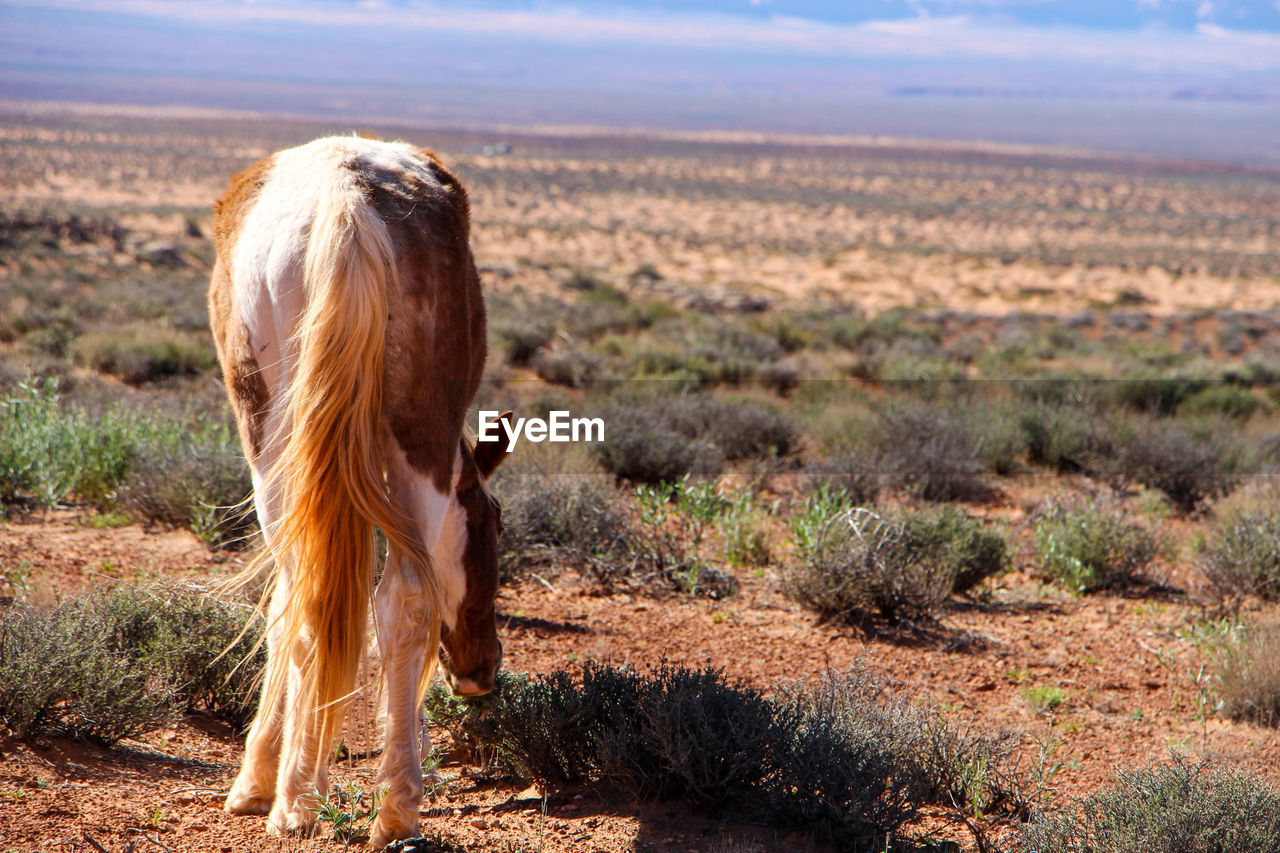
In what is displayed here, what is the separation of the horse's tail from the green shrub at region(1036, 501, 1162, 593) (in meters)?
4.23

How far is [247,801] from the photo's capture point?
2.98m

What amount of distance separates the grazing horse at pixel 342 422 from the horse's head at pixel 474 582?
19cm

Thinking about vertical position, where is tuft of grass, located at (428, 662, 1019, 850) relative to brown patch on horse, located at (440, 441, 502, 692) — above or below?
below

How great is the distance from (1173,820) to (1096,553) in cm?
328

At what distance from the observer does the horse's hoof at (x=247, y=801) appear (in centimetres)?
297

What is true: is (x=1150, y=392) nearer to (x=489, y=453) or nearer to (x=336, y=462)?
(x=489, y=453)

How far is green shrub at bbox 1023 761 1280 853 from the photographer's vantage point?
2670 millimetres

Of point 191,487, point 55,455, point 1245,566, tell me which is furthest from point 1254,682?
point 55,455

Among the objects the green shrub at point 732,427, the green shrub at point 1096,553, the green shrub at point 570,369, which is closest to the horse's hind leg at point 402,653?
the green shrub at point 1096,553

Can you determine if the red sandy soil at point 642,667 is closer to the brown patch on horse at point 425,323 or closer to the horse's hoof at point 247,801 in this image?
the horse's hoof at point 247,801

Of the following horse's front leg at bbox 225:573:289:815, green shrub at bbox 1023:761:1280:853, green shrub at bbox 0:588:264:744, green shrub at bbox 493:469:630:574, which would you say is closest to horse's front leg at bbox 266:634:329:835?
horse's front leg at bbox 225:573:289:815

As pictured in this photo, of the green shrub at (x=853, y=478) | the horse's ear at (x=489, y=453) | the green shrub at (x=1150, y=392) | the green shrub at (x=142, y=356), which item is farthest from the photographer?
the green shrub at (x=1150, y=392)

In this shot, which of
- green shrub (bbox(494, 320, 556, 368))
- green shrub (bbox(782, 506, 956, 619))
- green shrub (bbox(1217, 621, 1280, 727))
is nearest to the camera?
green shrub (bbox(1217, 621, 1280, 727))

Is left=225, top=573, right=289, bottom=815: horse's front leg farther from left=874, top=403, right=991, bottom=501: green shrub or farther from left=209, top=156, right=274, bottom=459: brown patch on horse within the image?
left=874, top=403, right=991, bottom=501: green shrub
